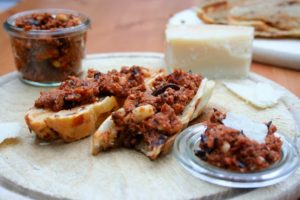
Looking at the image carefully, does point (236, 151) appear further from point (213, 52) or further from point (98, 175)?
point (213, 52)

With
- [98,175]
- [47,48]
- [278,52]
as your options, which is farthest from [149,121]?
[278,52]

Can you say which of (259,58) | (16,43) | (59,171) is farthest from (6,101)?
(259,58)

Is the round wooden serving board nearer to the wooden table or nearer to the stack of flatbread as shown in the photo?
the wooden table

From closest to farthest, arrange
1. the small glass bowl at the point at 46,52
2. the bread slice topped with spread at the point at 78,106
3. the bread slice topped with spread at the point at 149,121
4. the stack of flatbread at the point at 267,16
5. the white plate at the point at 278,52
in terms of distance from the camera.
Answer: the bread slice topped with spread at the point at 149,121 → the bread slice topped with spread at the point at 78,106 → the small glass bowl at the point at 46,52 → the white plate at the point at 278,52 → the stack of flatbread at the point at 267,16

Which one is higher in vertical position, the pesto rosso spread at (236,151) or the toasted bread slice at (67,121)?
the pesto rosso spread at (236,151)

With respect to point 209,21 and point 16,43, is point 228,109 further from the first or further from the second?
point 209,21

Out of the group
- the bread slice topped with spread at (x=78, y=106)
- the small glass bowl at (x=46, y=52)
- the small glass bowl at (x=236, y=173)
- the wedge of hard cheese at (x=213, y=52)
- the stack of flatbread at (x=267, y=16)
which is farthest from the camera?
the stack of flatbread at (x=267, y=16)

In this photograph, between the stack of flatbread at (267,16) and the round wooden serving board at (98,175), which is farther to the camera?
the stack of flatbread at (267,16)

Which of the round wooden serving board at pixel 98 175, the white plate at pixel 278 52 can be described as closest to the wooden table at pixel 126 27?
the white plate at pixel 278 52

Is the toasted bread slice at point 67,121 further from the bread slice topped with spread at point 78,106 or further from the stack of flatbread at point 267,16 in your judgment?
the stack of flatbread at point 267,16
